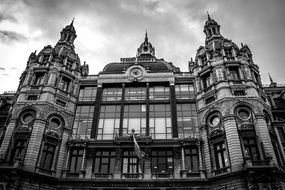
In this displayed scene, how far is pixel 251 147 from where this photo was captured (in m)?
32.4

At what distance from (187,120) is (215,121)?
4.54 m

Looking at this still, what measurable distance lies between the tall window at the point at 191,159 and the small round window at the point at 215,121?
4442 mm

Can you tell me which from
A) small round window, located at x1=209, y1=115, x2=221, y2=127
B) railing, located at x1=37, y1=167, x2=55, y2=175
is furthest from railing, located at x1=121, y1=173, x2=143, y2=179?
small round window, located at x1=209, y1=115, x2=221, y2=127

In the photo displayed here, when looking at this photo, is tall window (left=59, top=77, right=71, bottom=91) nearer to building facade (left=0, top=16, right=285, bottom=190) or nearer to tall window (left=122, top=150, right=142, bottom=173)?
building facade (left=0, top=16, right=285, bottom=190)

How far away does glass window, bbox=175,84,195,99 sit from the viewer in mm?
42156

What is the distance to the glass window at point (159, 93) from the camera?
139 ft

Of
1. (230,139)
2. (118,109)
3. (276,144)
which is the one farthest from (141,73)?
(276,144)

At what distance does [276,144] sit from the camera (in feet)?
113

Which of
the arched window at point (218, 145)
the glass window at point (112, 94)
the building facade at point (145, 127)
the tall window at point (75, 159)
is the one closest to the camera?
the building facade at point (145, 127)

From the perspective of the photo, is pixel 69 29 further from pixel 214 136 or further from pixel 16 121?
pixel 214 136

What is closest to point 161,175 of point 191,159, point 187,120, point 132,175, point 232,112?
point 132,175

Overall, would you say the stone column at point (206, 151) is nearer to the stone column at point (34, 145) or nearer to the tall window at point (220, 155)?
the tall window at point (220, 155)

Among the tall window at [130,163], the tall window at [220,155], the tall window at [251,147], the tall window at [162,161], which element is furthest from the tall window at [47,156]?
the tall window at [251,147]

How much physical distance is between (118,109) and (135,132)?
536 cm
